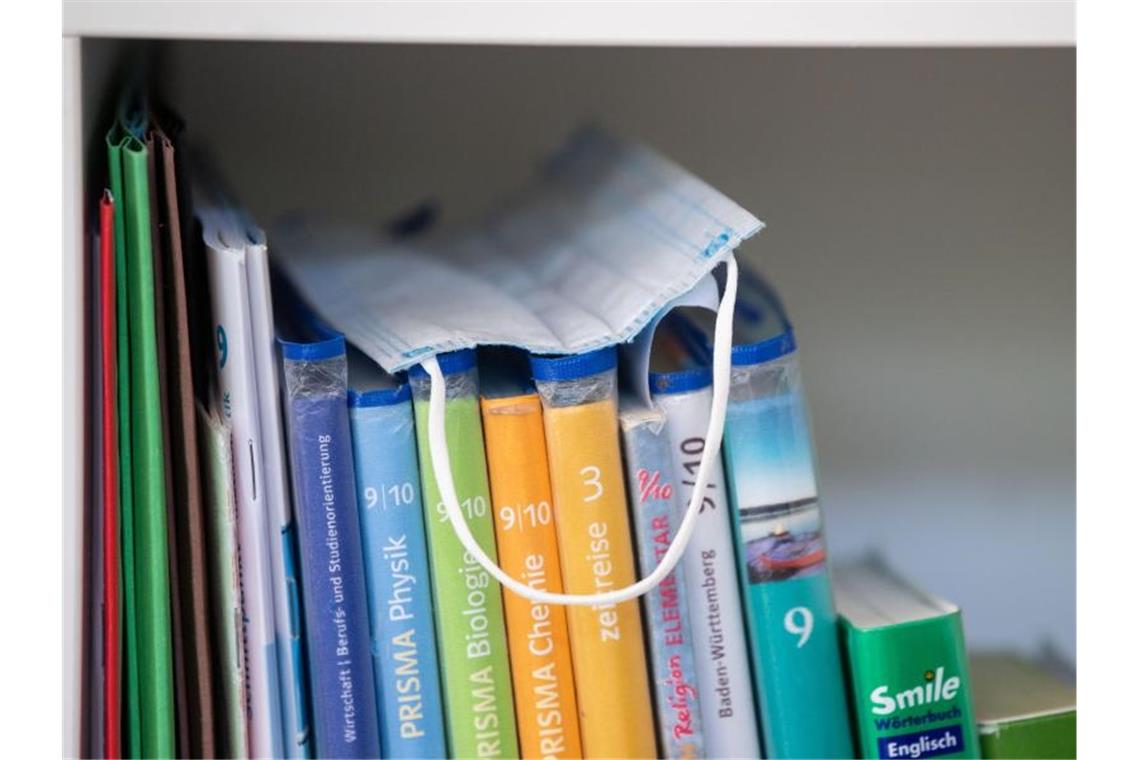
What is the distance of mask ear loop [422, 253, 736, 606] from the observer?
59cm

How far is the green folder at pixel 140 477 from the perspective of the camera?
1.88 feet

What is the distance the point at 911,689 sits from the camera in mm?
693

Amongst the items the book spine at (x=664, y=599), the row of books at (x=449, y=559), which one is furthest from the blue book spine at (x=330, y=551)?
the book spine at (x=664, y=599)

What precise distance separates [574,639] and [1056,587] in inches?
18.5

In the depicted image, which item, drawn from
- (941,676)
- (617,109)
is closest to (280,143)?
(617,109)

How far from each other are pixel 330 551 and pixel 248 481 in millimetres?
50

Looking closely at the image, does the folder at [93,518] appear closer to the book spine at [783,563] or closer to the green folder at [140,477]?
the green folder at [140,477]

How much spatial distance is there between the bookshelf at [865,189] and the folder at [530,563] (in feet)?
1.03

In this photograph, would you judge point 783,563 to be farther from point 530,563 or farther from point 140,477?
point 140,477

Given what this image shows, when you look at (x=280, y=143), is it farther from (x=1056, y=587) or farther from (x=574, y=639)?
(x=1056, y=587)

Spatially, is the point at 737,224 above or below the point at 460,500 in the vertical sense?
above

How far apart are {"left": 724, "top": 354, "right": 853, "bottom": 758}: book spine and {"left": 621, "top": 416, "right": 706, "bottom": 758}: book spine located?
0.03 meters

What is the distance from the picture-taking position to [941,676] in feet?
2.28
